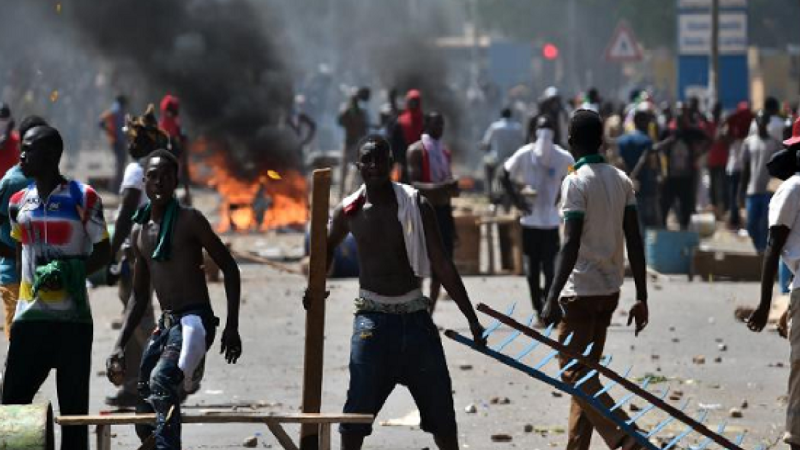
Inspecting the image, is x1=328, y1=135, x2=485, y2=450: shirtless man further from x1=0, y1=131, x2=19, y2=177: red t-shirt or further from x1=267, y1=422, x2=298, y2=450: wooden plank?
x1=0, y1=131, x2=19, y2=177: red t-shirt

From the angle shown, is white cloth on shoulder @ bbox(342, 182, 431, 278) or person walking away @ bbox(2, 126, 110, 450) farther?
person walking away @ bbox(2, 126, 110, 450)

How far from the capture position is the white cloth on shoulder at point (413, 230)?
851 cm

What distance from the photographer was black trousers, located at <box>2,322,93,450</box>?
8648mm

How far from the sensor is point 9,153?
1780 cm

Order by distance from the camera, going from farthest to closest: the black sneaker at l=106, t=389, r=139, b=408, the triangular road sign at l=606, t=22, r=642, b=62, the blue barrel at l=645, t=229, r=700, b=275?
the triangular road sign at l=606, t=22, r=642, b=62 < the blue barrel at l=645, t=229, r=700, b=275 < the black sneaker at l=106, t=389, r=139, b=408

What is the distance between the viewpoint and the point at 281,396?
39.6ft

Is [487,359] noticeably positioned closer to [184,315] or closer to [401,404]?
[401,404]

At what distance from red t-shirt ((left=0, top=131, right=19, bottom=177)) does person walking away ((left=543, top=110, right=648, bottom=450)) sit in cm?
923

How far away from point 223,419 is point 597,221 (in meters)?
2.05

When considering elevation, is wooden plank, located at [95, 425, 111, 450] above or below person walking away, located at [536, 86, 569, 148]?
below

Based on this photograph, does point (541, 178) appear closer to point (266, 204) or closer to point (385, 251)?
point (385, 251)

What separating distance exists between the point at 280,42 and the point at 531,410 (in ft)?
73.0

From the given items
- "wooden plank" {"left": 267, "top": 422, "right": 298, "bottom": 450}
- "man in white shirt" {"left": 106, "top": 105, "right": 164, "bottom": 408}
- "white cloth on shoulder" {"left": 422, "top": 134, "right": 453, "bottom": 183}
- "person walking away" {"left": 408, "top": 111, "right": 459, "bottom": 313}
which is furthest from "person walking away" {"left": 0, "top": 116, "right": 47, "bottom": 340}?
"white cloth on shoulder" {"left": 422, "top": 134, "right": 453, "bottom": 183}

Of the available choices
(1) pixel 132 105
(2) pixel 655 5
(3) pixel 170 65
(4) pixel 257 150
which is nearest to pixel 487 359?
(4) pixel 257 150
